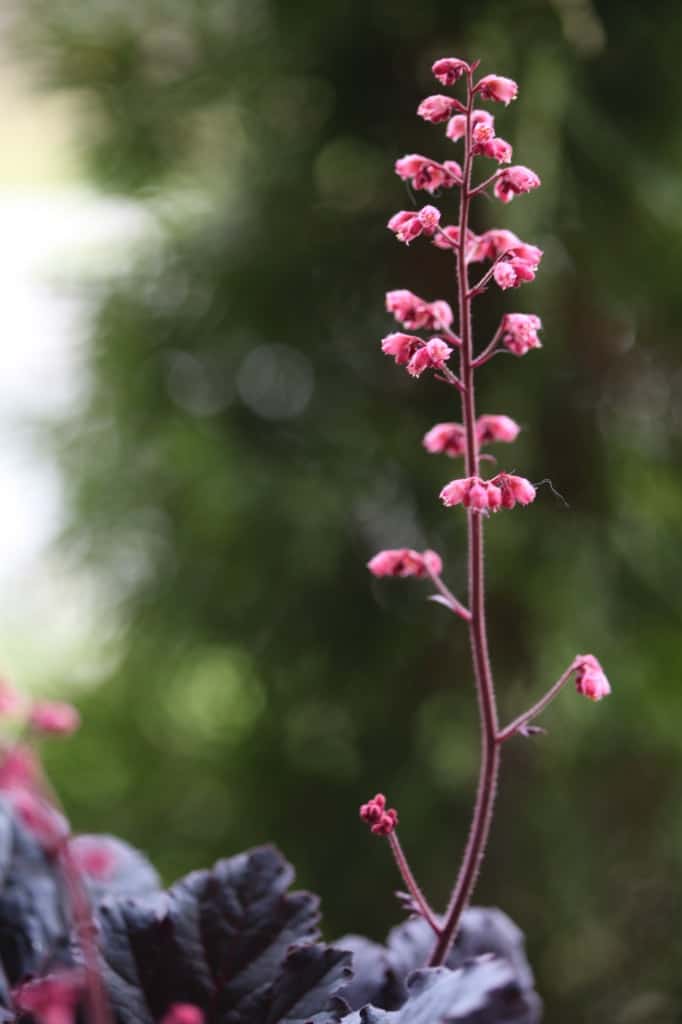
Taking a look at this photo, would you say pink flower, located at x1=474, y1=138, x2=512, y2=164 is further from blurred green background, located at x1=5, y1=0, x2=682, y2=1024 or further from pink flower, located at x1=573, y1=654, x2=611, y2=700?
blurred green background, located at x1=5, y1=0, x2=682, y2=1024

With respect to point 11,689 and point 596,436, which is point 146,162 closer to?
point 596,436

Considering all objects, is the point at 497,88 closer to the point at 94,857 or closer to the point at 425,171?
the point at 425,171

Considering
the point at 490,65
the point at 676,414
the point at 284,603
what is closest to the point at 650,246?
the point at 676,414

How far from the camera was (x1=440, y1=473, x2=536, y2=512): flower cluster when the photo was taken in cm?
40

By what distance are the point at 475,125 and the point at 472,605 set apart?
194mm

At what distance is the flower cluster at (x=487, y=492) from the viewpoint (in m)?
0.40

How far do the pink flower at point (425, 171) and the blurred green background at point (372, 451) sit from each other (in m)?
0.85

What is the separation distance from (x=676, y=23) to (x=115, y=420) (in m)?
0.93

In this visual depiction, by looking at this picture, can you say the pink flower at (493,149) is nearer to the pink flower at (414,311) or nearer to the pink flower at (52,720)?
the pink flower at (414,311)

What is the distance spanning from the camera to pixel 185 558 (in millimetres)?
1569

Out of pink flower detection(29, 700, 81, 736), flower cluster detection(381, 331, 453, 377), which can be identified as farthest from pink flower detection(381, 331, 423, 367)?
pink flower detection(29, 700, 81, 736)

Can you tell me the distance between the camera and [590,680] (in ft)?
1.43

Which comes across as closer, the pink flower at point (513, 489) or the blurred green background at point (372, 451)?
the pink flower at point (513, 489)

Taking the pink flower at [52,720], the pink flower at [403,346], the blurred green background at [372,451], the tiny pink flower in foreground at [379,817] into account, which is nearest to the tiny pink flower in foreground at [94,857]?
the pink flower at [52,720]
